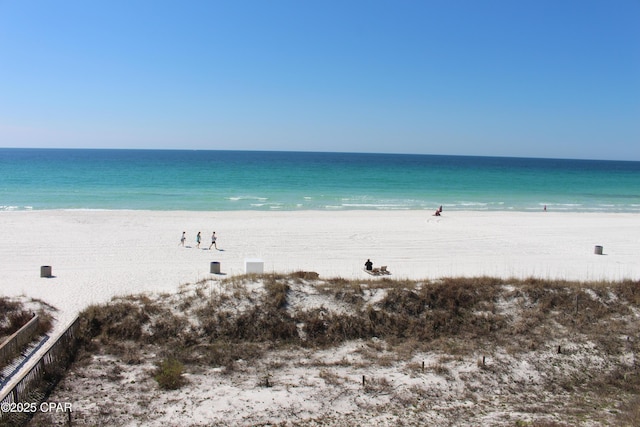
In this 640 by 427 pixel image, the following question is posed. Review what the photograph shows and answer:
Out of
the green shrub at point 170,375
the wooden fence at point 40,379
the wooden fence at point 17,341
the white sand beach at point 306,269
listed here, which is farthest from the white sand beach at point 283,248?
the green shrub at point 170,375

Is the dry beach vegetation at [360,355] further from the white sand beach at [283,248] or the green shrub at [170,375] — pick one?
the white sand beach at [283,248]

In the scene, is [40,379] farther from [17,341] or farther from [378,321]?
[378,321]

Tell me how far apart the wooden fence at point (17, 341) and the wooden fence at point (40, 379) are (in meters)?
1.20

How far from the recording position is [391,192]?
61125 mm

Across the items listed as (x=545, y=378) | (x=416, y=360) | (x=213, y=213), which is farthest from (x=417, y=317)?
(x=213, y=213)

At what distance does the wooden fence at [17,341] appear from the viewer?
456 inches

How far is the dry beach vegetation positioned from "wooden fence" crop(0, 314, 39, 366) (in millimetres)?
1239

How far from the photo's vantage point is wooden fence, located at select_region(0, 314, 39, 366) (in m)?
11.6

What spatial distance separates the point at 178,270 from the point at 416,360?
40.3 ft

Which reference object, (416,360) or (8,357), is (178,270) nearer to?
(8,357)

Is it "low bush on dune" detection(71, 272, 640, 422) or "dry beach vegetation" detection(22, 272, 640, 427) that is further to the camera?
"low bush on dune" detection(71, 272, 640, 422)

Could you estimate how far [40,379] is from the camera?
10.5m

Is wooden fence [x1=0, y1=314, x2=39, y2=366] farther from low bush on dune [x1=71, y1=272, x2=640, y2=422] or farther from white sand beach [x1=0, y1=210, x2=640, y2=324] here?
white sand beach [x1=0, y1=210, x2=640, y2=324]

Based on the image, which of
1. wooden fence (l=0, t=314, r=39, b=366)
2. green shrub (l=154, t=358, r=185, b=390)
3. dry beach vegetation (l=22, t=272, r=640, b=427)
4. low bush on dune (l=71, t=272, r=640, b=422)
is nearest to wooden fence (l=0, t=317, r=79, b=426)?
dry beach vegetation (l=22, t=272, r=640, b=427)
